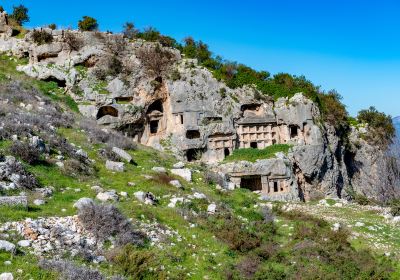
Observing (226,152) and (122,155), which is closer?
(122,155)

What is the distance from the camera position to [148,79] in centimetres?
3375

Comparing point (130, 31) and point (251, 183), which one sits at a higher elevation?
point (130, 31)

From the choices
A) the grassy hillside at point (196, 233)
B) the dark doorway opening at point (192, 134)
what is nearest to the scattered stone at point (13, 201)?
the grassy hillside at point (196, 233)

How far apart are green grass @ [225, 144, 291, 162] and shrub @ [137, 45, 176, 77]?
28.2 ft

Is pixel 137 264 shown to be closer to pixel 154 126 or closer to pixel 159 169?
pixel 159 169

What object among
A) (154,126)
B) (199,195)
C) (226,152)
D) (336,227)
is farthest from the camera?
(154,126)

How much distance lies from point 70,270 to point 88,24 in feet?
106

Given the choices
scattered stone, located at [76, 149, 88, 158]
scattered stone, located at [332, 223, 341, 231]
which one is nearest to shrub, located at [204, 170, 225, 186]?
scattered stone, located at [76, 149, 88, 158]

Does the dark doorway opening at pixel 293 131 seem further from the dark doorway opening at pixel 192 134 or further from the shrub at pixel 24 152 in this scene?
the shrub at pixel 24 152

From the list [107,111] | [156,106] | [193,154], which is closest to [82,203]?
[107,111]

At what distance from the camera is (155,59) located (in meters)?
34.1

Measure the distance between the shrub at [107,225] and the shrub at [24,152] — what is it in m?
4.74

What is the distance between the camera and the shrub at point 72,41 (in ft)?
113

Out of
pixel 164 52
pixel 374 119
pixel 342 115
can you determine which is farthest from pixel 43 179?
pixel 374 119
